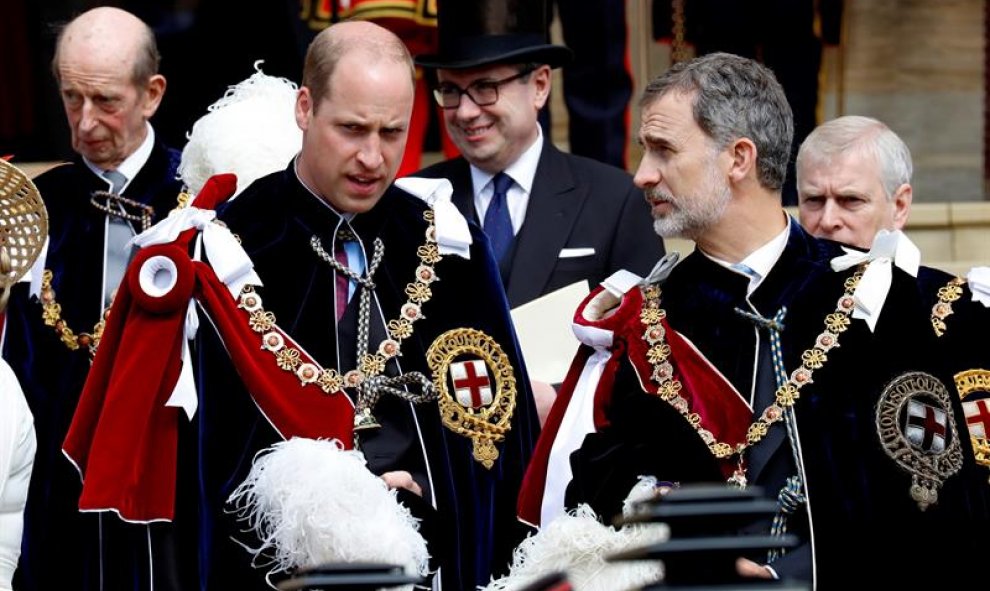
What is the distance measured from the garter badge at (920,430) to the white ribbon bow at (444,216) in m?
1.25

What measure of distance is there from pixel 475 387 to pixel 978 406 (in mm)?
1253

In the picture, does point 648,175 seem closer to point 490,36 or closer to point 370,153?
point 370,153

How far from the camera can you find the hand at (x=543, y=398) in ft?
21.2

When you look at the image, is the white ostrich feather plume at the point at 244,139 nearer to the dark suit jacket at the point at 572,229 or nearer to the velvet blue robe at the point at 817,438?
the dark suit jacket at the point at 572,229

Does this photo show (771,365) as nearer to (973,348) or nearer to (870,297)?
(870,297)

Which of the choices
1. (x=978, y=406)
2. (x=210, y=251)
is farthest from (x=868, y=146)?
(x=210, y=251)

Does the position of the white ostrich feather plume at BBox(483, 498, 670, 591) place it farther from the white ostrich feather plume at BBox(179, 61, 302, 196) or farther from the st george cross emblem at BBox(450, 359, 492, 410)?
the white ostrich feather plume at BBox(179, 61, 302, 196)

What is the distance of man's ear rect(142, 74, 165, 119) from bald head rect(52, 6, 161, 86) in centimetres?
2

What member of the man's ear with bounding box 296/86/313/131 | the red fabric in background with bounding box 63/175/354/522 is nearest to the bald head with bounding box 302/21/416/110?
the man's ear with bounding box 296/86/313/131

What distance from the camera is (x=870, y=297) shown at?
535 cm

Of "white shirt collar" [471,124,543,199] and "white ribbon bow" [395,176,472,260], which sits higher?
"white ribbon bow" [395,176,472,260]

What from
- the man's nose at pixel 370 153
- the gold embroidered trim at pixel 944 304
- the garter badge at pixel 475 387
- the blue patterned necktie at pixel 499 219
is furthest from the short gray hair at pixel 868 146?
the man's nose at pixel 370 153

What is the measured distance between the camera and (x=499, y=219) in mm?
7184

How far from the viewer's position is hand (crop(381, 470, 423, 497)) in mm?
5699
